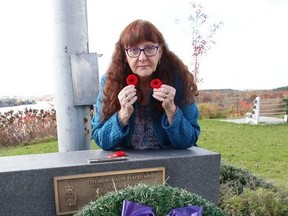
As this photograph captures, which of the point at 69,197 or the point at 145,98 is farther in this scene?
the point at 145,98

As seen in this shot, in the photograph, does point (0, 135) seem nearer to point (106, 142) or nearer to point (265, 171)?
point (265, 171)

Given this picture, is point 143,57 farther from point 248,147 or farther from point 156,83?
point 248,147

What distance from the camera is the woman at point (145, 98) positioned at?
99.9 inches

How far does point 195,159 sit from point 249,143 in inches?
249

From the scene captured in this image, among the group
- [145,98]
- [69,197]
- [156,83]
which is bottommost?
[69,197]

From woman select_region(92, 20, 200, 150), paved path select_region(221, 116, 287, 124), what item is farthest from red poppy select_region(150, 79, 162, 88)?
paved path select_region(221, 116, 287, 124)

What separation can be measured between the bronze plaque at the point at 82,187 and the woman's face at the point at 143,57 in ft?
2.13

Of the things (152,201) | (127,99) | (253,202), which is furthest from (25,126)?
(152,201)

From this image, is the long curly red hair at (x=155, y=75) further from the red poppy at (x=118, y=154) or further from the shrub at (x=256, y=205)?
the shrub at (x=256, y=205)

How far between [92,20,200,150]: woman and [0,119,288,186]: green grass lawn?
277 cm

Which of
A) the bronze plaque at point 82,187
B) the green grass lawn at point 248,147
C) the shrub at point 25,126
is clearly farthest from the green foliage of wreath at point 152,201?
the shrub at point 25,126

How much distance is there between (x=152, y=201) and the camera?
1874 mm

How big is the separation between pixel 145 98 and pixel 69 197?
815mm

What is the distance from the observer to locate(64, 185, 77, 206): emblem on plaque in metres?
2.51
